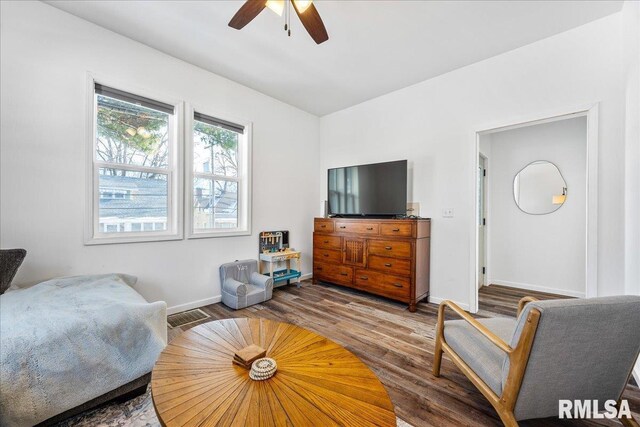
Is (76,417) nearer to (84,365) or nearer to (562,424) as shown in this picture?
(84,365)

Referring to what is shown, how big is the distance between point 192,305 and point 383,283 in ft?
7.83

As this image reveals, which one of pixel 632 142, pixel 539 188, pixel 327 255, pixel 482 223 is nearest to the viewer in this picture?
pixel 632 142

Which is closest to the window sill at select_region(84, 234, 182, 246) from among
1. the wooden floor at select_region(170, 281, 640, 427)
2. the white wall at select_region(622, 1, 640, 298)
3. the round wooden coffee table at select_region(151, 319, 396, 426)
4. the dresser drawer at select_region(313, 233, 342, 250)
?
the wooden floor at select_region(170, 281, 640, 427)

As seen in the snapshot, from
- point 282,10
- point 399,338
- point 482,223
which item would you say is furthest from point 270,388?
point 482,223

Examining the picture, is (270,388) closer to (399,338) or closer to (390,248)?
(399,338)

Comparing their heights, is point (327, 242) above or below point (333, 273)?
above

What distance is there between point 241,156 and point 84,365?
9.32 ft

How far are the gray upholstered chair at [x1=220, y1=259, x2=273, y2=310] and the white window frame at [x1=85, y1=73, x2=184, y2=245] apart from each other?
0.76 meters

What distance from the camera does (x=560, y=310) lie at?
108 cm

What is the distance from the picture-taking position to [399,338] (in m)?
2.42

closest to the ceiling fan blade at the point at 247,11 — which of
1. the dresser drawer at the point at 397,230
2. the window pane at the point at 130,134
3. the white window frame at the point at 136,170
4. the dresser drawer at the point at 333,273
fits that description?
the white window frame at the point at 136,170

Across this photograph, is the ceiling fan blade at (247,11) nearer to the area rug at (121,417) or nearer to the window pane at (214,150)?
the window pane at (214,150)

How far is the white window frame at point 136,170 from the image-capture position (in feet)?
7.90

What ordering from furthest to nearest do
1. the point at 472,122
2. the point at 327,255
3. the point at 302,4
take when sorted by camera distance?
the point at 327,255, the point at 472,122, the point at 302,4
